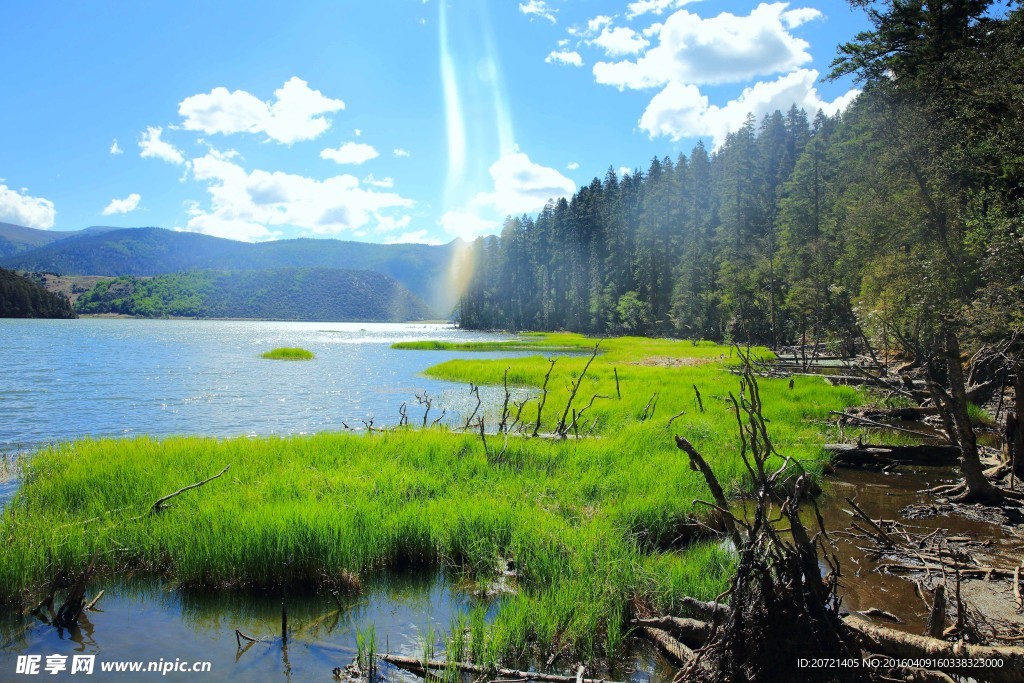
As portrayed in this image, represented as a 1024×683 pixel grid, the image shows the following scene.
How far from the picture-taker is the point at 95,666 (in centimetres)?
579

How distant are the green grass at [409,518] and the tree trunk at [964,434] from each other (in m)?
2.97

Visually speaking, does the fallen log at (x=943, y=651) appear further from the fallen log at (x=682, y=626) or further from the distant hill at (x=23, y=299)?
the distant hill at (x=23, y=299)

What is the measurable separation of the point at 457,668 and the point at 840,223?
172 feet

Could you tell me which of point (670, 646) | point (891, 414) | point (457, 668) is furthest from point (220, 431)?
point (891, 414)

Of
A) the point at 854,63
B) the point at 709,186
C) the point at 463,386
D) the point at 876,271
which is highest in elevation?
the point at 709,186

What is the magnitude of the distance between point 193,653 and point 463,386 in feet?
86.3

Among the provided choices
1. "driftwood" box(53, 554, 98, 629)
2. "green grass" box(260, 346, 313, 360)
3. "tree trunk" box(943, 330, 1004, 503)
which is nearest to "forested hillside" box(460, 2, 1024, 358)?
"tree trunk" box(943, 330, 1004, 503)

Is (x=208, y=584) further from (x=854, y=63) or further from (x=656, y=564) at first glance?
(x=854, y=63)

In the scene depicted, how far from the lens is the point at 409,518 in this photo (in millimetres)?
8641

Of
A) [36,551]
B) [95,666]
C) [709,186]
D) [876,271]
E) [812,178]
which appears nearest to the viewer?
[95,666]

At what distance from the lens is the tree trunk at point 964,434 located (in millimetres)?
9250

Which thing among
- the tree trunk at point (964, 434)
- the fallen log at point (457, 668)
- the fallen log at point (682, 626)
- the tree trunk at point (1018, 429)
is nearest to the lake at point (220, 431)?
the fallen log at point (457, 668)

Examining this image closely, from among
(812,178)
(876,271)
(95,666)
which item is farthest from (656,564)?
(812,178)

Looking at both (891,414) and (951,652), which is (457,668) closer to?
(951,652)
